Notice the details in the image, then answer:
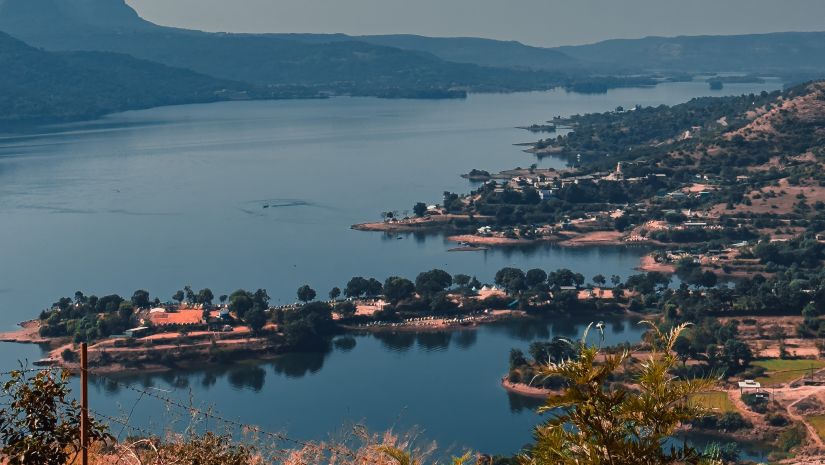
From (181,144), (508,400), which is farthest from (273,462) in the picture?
(181,144)

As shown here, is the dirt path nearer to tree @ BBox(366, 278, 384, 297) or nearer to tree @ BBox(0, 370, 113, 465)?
tree @ BBox(366, 278, 384, 297)

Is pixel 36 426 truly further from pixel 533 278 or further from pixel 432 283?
pixel 533 278

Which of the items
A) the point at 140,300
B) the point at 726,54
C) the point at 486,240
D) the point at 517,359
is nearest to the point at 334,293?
the point at 140,300

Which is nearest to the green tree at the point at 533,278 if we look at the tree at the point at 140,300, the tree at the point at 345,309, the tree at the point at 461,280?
the tree at the point at 461,280

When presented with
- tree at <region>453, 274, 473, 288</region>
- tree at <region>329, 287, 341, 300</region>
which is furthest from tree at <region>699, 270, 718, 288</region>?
tree at <region>329, 287, 341, 300</region>

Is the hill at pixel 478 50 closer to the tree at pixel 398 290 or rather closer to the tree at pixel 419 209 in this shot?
the tree at pixel 419 209

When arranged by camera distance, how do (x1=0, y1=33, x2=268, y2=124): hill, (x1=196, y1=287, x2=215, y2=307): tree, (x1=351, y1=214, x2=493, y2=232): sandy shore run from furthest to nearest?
(x1=0, y1=33, x2=268, y2=124): hill
(x1=351, y1=214, x2=493, y2=232): sandy shore
(x1=196, y1=287, x2=215, y2=307): tree
